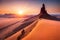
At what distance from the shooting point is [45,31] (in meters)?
1.46

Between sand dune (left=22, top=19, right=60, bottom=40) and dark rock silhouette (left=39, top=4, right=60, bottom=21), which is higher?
dark rock silhouette (left=39, top=4, right=60, bottom=21)

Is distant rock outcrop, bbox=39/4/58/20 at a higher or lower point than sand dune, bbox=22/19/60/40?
higher

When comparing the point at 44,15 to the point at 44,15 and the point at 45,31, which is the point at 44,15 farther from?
the point at 45,31

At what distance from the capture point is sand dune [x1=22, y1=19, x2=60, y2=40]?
1436 millimetres

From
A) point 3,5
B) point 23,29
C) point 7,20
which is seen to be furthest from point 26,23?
point 3,5

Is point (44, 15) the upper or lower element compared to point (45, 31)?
upper

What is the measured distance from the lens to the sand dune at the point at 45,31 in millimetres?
1436

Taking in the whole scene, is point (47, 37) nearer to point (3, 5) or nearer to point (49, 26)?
point (49, 26)

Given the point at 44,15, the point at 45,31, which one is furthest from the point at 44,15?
the point at 45,31

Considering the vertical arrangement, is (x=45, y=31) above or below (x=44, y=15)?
below

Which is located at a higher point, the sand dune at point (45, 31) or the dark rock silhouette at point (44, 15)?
the dark rock silhouette at point (44, 15)

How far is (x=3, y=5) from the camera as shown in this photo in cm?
155

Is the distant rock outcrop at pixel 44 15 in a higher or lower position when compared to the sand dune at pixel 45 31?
higher

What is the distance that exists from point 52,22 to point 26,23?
0.29 m
